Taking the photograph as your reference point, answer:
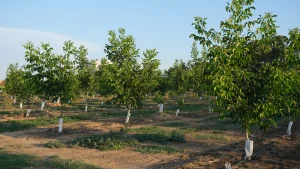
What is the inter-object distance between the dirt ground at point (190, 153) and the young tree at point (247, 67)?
6.64 feet

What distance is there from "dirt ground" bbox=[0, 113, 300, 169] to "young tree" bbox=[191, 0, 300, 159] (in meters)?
2.02

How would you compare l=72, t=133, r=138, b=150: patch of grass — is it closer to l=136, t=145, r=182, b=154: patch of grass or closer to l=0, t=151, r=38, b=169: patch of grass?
l=136, t=145, r=182, b=154: patch of grass

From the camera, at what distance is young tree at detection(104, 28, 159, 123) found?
79.1ft

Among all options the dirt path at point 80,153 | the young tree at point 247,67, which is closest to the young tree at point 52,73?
the dirt path at point 80,153

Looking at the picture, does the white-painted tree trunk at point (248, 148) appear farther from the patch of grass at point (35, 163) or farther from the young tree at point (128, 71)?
the young tree at point (128, 71)

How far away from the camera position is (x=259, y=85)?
39.8 feet

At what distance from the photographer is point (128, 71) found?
79.5ft

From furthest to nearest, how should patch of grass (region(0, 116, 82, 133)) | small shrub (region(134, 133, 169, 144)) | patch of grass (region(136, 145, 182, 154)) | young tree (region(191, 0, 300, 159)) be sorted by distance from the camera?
1. patch of grass (region(0, 116, 82, 133))
2. small shrub (region(134, 133, 169, 144))
3. patch of grass (region(136, 145, 182, 154))
4. young tree (region(191, 0, 300, 159))

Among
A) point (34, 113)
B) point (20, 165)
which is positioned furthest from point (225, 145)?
point (34, 113)

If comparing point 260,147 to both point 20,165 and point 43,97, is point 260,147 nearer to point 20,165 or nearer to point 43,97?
point 20,165

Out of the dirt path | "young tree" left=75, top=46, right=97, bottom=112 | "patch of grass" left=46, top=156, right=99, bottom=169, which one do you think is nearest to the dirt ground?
the dirt path

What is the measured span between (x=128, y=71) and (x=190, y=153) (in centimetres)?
1081

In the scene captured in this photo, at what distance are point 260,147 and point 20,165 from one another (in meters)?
11.8

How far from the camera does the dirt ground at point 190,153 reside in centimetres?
1275
